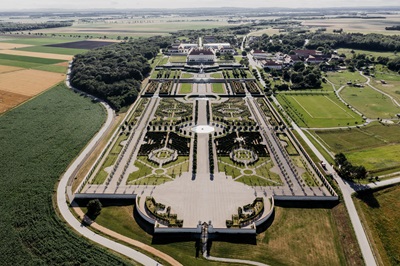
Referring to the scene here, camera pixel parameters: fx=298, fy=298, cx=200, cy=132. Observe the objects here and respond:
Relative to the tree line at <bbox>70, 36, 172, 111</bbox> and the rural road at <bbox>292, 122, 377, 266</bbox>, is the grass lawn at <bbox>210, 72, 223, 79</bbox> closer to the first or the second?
the tree line at <bbox>70, 36, 172, 111</bbox>

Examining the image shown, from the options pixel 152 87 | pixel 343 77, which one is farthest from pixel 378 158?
pixel 152 87

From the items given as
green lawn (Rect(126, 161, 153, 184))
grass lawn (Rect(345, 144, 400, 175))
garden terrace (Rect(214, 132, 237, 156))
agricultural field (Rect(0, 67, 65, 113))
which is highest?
agricultural field (Rect(0, 67, 65, 113))

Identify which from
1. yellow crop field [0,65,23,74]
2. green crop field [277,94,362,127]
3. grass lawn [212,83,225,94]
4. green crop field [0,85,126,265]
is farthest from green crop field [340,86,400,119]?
yellow crop field [0,65,23,74]

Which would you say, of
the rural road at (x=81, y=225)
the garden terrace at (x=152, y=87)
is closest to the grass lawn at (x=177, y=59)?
the garden terrace at (x=152, y=87)

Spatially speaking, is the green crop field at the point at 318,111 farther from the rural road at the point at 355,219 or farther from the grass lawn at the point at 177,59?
the grass lawn at the point at 177,59

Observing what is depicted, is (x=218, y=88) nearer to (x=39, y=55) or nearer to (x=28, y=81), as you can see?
(x=28, y=81)

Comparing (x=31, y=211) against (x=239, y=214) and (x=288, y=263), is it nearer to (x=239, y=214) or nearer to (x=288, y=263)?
(x=239, y=214)

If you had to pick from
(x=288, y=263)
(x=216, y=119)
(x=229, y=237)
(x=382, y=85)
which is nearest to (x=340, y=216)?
(x=288, y=263)
